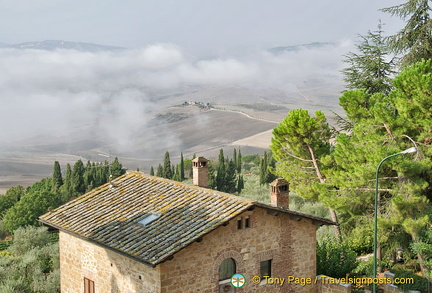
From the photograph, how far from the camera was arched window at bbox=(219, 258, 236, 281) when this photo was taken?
1469 cm

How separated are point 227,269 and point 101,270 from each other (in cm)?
402

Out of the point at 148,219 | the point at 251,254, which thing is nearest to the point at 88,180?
the point at 148,219

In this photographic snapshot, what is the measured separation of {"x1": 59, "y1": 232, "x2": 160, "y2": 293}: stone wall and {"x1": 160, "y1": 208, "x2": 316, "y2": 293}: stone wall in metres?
0.85

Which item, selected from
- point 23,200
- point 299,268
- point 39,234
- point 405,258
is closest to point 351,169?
point 405,258

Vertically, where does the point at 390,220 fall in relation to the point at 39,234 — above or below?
above

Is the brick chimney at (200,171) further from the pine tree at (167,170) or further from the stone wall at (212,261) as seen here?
the pine tree at (167,170)

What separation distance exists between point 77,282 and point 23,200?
116 ft

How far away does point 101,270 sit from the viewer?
15.7 metres

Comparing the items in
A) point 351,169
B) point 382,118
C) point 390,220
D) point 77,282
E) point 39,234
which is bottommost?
point 39,234

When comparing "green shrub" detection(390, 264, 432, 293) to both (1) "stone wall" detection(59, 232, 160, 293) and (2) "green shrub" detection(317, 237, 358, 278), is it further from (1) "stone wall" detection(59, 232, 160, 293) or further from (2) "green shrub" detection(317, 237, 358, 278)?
(1) "stone wall" detection(59, 232, 160, 293)

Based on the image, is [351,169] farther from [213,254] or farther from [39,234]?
[39,234]

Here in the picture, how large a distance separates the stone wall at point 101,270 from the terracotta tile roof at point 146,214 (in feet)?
1.63

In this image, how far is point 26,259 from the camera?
87.2 ft

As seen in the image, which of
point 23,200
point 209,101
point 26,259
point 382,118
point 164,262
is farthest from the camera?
point 209,101
